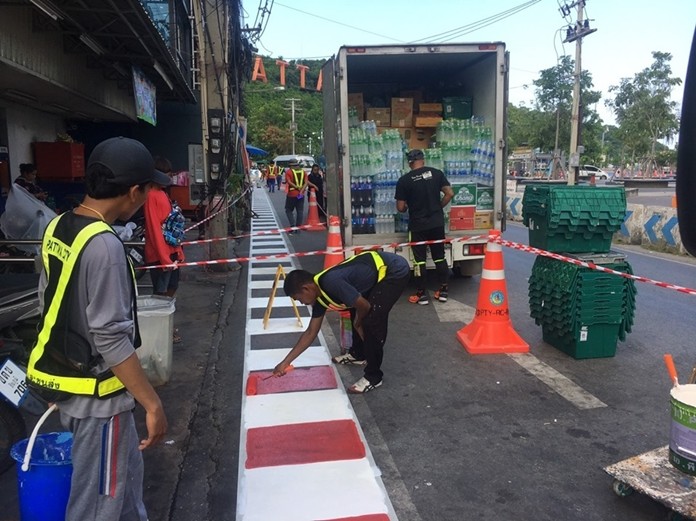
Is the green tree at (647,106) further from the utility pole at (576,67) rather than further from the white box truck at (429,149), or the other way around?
the white box truck at (429,149)

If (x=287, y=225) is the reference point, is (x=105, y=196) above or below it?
above

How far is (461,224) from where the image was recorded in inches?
322

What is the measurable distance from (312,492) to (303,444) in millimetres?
588

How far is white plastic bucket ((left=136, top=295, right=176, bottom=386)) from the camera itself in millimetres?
4688

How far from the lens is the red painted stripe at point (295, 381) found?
482 centimetres

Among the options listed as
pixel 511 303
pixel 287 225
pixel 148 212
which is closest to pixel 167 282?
pixel 148 212

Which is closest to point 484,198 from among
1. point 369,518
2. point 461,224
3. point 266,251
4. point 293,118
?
point 461,224

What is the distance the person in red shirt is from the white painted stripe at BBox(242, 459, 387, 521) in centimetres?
281

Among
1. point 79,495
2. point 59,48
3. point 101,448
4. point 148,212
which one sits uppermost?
point 59,48

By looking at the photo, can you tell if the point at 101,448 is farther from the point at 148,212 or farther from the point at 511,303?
the point at 511,303

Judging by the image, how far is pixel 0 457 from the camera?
11.6 ft

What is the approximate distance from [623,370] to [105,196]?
4816mm

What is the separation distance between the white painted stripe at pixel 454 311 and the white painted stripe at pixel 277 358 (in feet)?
6.25

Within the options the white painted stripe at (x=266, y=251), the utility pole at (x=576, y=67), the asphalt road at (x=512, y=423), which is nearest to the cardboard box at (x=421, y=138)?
the asphalt road at (x=512, y=423)
